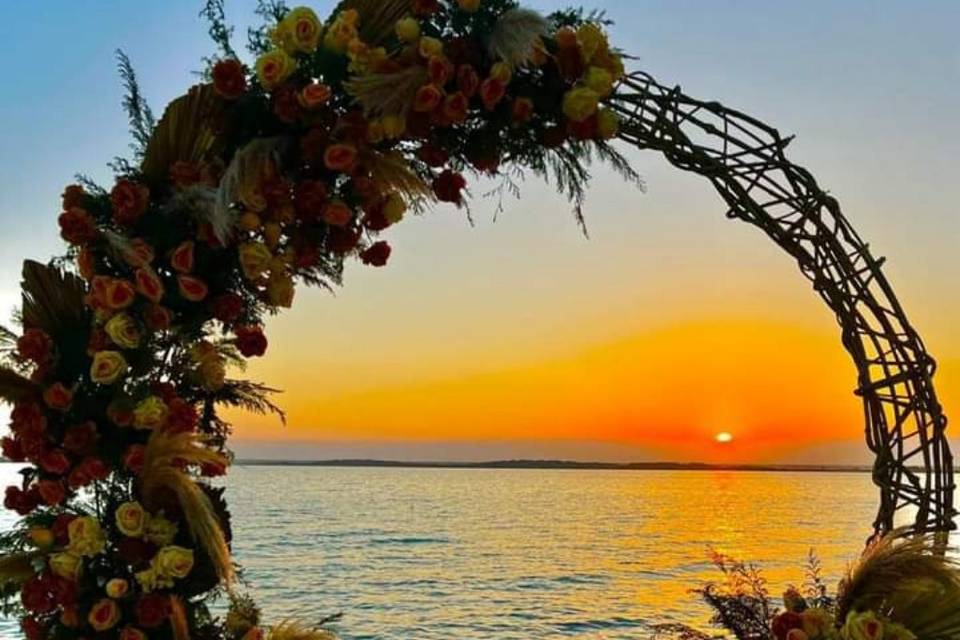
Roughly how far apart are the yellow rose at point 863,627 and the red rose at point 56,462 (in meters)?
1.98

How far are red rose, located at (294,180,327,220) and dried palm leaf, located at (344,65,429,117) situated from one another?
0.24 metres

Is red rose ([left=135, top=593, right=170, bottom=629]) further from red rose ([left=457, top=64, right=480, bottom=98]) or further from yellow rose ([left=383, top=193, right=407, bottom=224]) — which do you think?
red rose ([left=457, top=64, right=480, bottom=98])

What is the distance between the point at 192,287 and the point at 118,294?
18 cm

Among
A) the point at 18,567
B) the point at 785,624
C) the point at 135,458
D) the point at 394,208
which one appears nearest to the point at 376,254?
the point at 394,208

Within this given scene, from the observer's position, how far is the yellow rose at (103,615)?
91.4 inches

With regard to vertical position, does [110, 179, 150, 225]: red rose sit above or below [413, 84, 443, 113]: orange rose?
below

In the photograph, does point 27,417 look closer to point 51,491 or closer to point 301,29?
point 51,491

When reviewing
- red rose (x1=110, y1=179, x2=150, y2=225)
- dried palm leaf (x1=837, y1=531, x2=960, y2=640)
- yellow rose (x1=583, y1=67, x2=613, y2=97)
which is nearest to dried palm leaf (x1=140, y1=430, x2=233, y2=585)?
red rose (x1=110, y1=179, x2=150, y2=225)

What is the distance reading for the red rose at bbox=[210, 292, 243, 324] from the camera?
102 inches

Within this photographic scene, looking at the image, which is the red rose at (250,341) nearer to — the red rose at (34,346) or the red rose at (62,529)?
the red rose at (34,346)

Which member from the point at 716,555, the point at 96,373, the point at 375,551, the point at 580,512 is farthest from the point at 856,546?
the point at 96,373

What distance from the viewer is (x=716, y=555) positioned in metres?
3.91

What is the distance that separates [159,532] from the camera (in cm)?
240

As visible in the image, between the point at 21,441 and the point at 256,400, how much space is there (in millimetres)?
600
